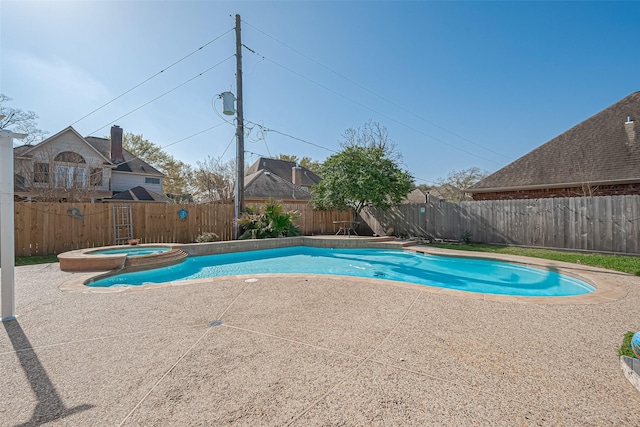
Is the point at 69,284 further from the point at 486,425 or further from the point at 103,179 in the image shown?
the point at 103,179

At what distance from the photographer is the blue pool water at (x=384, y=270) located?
6.41 metres

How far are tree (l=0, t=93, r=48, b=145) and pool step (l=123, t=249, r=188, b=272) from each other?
14.6 metres

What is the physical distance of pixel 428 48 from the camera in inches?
493

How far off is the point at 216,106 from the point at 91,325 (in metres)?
10.1

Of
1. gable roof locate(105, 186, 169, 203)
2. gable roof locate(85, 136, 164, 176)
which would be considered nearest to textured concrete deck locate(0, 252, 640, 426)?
gable roof locate(105, 186, 169, 203)

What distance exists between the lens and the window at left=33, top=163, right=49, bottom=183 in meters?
13.8

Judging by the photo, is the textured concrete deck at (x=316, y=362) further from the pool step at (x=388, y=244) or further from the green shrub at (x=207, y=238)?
the pool step at (x=388, y=244)

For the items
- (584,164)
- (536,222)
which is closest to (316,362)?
(536,222)

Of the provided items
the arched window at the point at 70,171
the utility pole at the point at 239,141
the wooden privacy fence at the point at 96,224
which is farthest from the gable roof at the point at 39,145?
the utility pole at the point at 239,141

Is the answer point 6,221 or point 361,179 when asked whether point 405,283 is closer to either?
point 6,221

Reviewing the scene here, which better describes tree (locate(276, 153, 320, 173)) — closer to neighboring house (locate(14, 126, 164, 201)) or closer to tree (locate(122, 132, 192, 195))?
tree (locate(122, 132, 192, 195))

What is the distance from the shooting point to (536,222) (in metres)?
10.2

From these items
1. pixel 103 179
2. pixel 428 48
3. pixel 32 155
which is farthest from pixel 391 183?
pixel 32 155

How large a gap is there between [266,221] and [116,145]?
15794 mm
